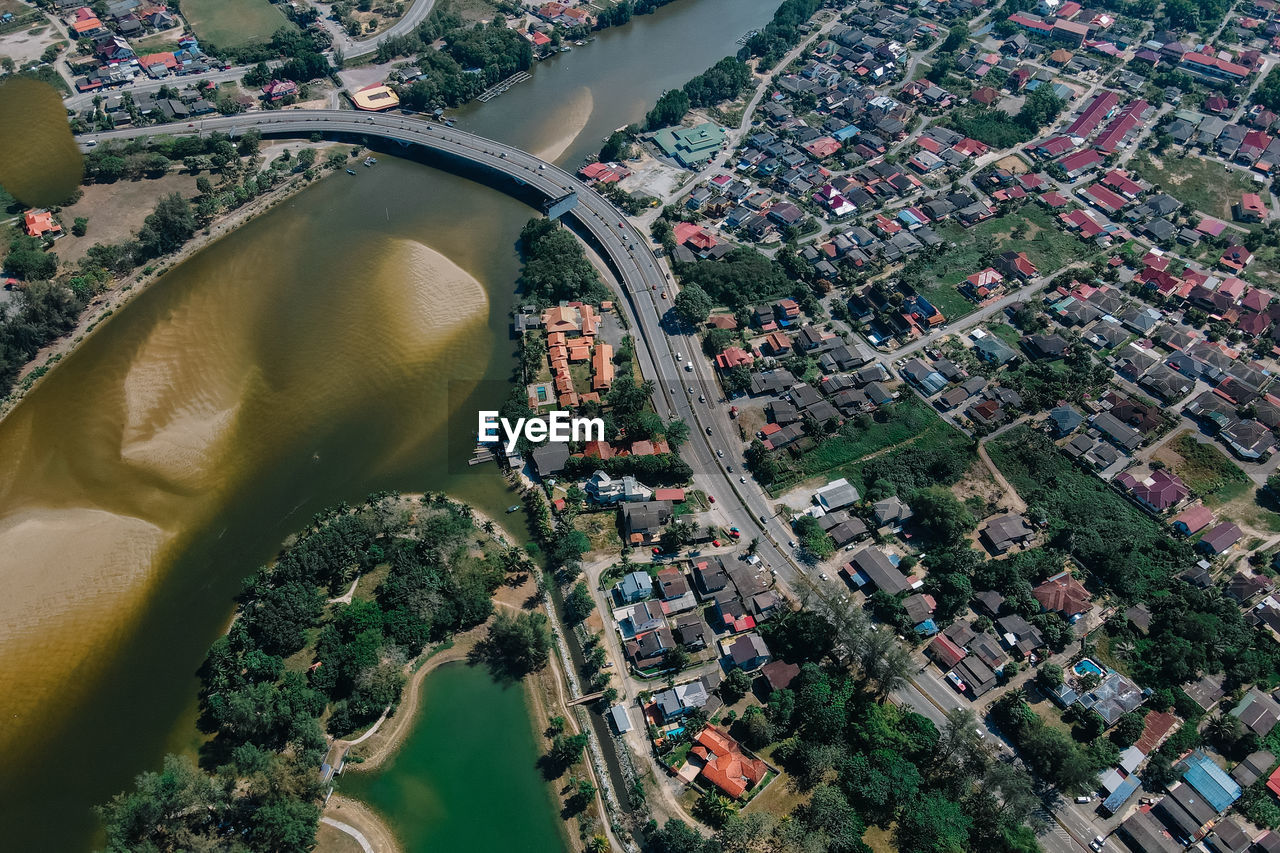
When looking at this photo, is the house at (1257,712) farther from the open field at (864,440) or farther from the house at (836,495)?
the house at (836,495)

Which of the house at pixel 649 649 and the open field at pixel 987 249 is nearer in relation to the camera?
the house at pixel 649 649

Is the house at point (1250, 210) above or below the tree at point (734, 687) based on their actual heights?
above

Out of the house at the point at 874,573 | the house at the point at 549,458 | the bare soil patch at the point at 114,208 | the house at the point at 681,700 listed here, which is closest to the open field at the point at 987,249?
the house at the point at 874,573

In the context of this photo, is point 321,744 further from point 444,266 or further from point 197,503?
point 444,266

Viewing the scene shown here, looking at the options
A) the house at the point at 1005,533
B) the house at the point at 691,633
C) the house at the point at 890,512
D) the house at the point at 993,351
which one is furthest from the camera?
the house at the point at 993,351

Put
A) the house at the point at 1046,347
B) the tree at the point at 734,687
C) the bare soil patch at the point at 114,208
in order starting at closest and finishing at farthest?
1. the tree at the point at 734,687
2. the house at the point at 1046,347
3. the bare soil patch at the point at 114,208

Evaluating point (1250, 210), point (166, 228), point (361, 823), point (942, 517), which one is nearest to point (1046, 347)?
point (942, 517)

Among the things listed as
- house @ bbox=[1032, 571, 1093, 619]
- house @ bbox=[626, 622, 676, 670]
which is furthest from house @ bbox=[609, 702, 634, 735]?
house @ bbox=[1032, 571, 1093, 619]
